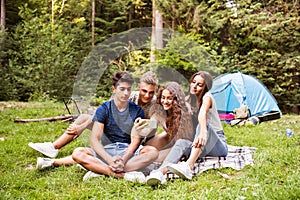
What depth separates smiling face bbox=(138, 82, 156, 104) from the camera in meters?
2.97

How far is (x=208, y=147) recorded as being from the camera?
3225mm

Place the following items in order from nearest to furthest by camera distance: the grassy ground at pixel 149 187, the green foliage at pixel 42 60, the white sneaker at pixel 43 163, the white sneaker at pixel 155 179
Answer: the grassy ground at pixel 149 187 < the white sneaker at pixel 155 179 < the white sneaker at pixel 43 163 < the green foliage at pixel 42 60

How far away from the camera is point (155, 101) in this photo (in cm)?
312

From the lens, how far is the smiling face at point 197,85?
317 centimetres

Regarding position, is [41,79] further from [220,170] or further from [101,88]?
[220,170]

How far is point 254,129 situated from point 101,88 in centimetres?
303

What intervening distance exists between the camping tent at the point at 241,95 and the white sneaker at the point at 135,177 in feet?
14.4

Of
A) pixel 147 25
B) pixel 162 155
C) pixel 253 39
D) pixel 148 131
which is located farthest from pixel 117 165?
pixel 147 25

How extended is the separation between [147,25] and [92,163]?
8866mm

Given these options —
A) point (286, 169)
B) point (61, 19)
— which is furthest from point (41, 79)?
point (286, 169)

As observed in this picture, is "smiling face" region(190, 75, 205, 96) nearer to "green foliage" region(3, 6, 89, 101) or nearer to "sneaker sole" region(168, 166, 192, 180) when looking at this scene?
"sneaker sole" region(168, 166, 192, 180)

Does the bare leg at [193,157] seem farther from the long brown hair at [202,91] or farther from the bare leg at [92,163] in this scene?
the bare leg at [92,163]

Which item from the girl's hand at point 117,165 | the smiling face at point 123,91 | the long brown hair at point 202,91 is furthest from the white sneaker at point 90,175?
the long brown hair at point 202,91

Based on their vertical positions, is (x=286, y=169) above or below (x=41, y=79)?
above
